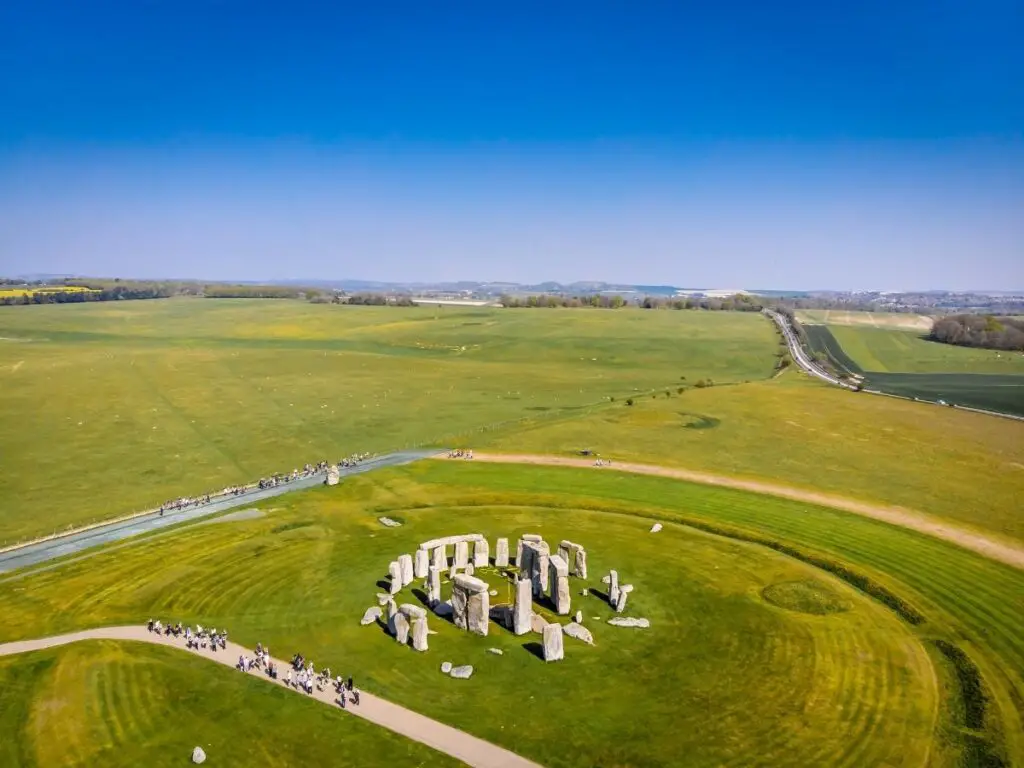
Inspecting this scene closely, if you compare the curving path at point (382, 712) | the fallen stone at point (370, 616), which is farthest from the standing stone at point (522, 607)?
the curving path at point (382, 712)

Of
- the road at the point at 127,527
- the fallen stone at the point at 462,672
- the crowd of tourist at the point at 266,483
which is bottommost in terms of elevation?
the road at the point at 127,527

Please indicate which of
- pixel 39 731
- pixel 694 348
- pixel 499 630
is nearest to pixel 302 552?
pixel 499 630

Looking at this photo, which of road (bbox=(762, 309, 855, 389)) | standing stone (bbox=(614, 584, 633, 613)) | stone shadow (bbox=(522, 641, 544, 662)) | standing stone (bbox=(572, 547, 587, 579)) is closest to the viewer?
stone shadow (bbox=(522, 641, 544, 662))

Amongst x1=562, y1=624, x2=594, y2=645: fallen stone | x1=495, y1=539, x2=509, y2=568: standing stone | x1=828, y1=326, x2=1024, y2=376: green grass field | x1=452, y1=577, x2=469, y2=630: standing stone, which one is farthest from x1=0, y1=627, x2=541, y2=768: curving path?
x1=828, y1=326, x2=1024, y2=376: green grass field

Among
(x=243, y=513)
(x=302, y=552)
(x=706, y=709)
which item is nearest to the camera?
(x=706, y=709)

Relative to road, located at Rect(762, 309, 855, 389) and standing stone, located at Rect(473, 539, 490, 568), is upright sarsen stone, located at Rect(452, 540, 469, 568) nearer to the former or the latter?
standing stone, located at Rect(473, 539, 490, 568)

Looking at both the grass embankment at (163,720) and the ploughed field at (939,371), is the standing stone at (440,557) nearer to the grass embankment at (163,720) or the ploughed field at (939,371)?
the grass embankment at (163,720)

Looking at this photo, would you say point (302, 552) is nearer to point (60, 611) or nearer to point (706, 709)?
point (60, 611)
